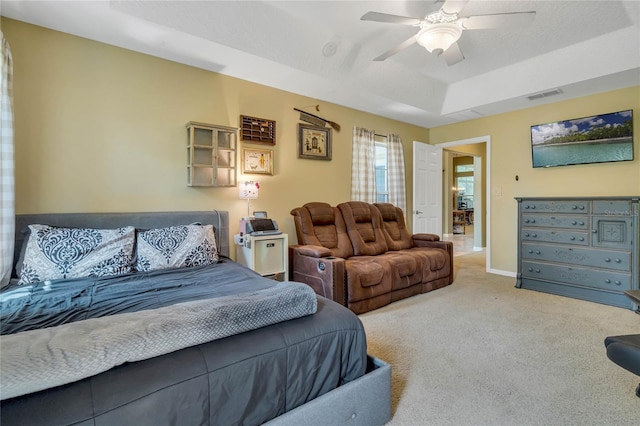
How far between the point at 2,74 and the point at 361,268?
3208mm

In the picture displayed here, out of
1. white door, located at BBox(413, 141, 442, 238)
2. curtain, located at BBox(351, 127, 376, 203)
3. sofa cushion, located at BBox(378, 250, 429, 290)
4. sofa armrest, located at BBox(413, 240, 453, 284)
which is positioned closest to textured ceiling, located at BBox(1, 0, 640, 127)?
curtain, located at BBox(351, 127, 376, 203)

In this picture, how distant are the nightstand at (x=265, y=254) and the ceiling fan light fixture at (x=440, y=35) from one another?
7.36 feet

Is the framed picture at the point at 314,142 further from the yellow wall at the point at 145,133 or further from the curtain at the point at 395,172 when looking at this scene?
the curtain at the point at 395,172

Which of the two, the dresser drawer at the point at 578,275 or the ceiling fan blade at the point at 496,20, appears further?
the dresser drawer at the point at 578,275

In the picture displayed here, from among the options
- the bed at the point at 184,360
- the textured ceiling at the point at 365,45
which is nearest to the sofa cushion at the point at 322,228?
the textured ceiling at the point at 365,45

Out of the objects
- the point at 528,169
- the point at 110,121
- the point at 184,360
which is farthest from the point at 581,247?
the point at 110,121

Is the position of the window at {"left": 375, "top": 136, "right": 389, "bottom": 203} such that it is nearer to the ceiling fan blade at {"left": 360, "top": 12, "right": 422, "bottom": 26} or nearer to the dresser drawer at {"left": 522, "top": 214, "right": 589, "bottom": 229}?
the dresser drawer at {"left": 522, "top": 214, "right": 589, "bottom": 229}

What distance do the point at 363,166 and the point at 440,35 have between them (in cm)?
243

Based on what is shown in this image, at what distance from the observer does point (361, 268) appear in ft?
10.5

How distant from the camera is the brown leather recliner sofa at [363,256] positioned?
3.08 meters

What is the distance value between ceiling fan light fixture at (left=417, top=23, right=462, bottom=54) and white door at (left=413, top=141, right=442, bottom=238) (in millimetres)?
2807

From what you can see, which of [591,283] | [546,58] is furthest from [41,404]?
[546,58]

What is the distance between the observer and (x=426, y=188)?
18.0ft

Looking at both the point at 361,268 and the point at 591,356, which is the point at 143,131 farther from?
the point at 591,356
